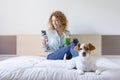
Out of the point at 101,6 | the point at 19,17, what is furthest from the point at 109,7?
the point at 19,17

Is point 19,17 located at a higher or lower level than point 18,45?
higher

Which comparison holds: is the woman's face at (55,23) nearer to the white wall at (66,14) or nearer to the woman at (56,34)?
the woman at (56,34)

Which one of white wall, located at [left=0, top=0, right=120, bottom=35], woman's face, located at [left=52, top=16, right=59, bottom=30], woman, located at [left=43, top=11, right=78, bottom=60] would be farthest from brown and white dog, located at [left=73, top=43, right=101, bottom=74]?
white wall, located at [left=0, top=0, right=120, bottom=35]

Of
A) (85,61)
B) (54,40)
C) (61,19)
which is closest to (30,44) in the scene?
(54,40)

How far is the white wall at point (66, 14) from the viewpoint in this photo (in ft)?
9.18

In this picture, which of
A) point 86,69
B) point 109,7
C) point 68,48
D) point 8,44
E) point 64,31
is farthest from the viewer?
point 8,44

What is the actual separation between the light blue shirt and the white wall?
34 cm

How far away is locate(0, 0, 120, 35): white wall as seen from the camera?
110 inches

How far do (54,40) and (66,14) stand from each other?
496 millimetres

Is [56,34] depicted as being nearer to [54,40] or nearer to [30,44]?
[54,40]

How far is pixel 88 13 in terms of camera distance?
2816mm

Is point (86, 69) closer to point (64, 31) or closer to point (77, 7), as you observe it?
point (64, 31)

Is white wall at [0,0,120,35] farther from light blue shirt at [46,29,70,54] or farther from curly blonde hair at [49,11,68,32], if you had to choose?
light blue shirt at [46,29,70,54]

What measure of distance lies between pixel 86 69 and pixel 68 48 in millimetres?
657
